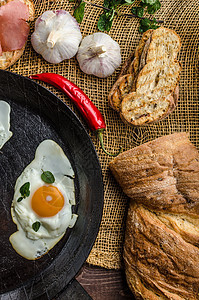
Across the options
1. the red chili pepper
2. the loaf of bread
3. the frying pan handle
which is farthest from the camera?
the red chili pepper

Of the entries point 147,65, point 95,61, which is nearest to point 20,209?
point 95,61

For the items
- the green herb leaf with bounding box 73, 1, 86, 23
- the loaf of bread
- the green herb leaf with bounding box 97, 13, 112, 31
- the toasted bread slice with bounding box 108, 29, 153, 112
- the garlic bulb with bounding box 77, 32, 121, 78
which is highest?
the green herb leaf with bounding box 73, 1, 86, 23

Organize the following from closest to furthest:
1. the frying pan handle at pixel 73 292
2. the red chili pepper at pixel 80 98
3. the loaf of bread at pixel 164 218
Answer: the loaf of bread at pixel 164 218, the frying pan handle at pixel 73 292, the red chili pepper at pixel 80 98

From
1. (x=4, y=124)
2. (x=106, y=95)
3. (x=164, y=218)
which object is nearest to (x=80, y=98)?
(x=106, y=95)

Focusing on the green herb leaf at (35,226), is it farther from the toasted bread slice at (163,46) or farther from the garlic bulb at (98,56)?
the toasted bread slice at (163,46)

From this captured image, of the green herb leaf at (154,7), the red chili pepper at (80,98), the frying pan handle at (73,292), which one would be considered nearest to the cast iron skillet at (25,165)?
the frying pan handle at (73,292)

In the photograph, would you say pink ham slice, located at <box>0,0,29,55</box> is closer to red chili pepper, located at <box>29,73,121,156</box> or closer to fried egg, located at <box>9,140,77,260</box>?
red chili pepper, located at <box>29,73,121,156</box>

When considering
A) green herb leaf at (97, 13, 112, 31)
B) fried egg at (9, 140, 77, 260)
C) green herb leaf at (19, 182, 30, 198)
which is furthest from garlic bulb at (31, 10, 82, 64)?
green herb leaf at (19, 182, 30, 198)
